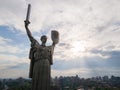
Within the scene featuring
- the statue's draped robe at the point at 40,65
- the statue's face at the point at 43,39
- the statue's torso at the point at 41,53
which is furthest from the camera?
the statue's face at the point at 43,39

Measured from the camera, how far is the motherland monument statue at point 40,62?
23.1ft

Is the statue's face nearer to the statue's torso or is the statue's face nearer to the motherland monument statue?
the motherland monument statue

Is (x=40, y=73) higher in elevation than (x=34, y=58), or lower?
lower

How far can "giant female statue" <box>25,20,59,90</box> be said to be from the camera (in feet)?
23.1

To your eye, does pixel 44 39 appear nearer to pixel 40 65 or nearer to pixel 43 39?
pixel 43 39

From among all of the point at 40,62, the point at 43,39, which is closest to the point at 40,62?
the point at 40,62

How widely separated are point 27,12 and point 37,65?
5.69 ft

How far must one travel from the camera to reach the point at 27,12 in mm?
7758

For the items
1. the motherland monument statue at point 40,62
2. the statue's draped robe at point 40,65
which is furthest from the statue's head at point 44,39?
the statue's draped robe at point 40,65

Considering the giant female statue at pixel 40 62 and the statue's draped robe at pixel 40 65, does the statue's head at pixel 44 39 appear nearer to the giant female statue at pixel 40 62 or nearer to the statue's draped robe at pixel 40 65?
the giant female statue at pixel 40 62

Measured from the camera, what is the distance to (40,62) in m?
7.20

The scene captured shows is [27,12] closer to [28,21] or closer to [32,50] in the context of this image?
[28,21]

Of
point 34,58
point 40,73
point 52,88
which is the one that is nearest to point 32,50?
point 34,58

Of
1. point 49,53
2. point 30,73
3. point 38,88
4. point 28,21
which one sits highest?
point 28,21
